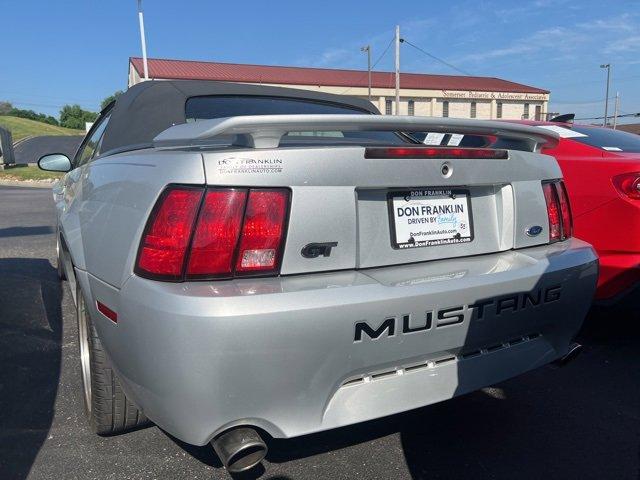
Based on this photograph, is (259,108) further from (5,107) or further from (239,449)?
(5,107)

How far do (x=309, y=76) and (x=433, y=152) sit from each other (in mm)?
54514

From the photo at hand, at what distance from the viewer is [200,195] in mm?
1585

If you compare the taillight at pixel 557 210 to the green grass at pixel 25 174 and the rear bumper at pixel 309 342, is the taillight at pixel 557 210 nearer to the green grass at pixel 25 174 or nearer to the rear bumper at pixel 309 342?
the rear bumper at pixel 309 342

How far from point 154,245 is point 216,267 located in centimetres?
21

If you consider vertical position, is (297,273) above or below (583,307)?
above

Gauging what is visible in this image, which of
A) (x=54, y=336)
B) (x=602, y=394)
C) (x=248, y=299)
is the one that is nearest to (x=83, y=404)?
(x=54, y=336)

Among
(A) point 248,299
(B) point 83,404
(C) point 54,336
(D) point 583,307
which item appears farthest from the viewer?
(C) point 54,336

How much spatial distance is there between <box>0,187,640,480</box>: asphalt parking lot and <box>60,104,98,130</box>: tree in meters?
85.1

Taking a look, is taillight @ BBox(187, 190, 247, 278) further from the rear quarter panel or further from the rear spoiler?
the rear spoiler

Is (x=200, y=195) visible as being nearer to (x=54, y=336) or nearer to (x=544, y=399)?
(x=544, y=399)

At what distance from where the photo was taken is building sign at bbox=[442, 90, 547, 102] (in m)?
54.2

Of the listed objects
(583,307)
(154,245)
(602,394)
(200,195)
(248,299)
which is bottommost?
(602,394)

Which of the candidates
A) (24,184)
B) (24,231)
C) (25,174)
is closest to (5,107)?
(25,174)

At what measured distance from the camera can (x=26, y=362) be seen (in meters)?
3.12
